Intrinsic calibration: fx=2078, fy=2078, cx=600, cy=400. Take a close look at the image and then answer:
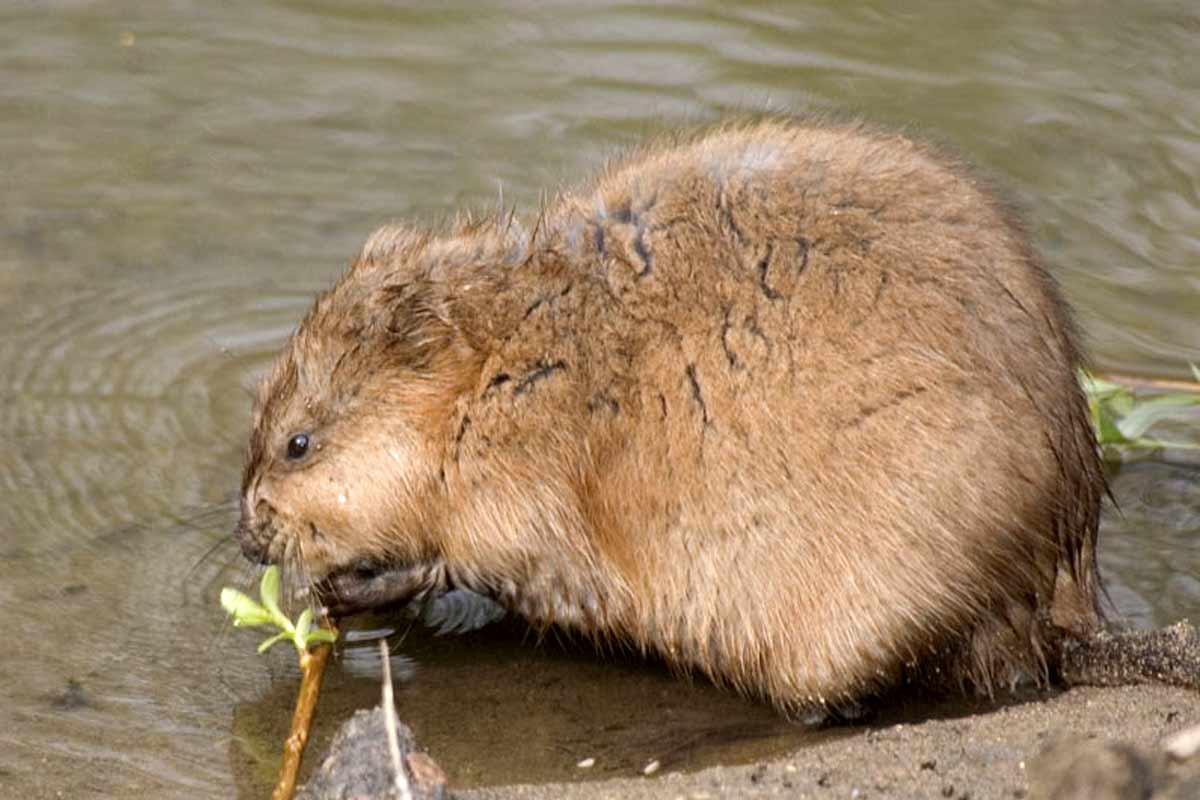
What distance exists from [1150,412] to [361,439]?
7.00 feet

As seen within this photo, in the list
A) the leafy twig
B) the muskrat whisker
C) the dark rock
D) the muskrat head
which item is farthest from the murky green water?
the dark rock

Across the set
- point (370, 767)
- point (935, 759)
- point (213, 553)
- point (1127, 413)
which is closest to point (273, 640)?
point (213, 553)

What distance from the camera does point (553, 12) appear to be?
8250mm

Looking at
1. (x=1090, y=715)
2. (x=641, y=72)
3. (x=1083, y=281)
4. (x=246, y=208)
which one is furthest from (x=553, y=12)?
(x=1090, y=715)

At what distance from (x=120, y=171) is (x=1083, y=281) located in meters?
3.19

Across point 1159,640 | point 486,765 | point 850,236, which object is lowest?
point 486,765

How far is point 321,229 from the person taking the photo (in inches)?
264

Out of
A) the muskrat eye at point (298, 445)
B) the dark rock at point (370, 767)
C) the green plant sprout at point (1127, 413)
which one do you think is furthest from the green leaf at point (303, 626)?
the green plant sprout at point (1127, 413)

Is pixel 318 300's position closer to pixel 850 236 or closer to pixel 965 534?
pixel 850 236

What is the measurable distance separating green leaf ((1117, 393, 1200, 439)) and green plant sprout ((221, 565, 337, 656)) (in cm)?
223

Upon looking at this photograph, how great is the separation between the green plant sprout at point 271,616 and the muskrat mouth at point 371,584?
0.17 m

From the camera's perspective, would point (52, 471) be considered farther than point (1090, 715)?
Yes

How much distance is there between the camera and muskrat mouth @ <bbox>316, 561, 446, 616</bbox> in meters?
4.87

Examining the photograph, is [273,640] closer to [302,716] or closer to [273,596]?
[273,596]
